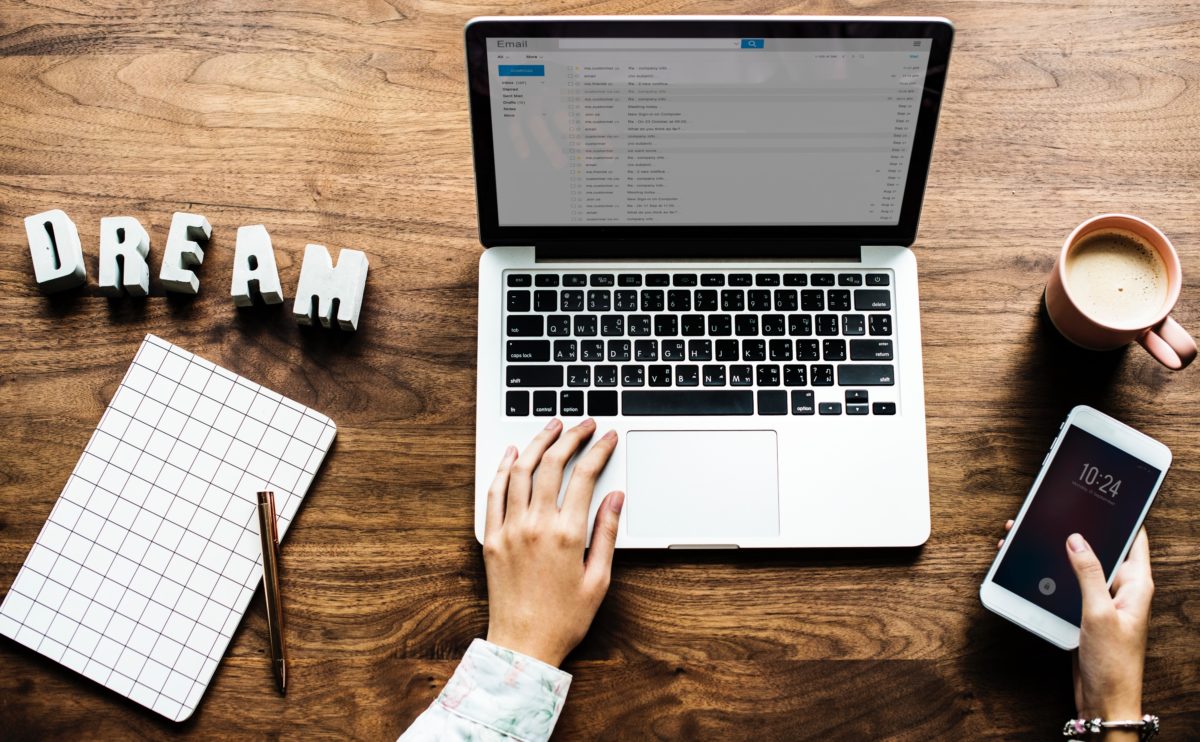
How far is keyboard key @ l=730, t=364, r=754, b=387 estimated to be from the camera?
Answer: 0.92 m

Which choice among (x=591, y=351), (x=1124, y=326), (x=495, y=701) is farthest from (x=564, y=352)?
(x=1124, y=326)

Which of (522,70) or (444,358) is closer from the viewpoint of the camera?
(522,70)

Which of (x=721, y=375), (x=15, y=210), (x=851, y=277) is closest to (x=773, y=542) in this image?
(x=721, y=375)

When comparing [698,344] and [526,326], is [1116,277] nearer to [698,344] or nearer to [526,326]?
[698,344]

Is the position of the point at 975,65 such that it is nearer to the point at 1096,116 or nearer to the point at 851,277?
the point at 1096,116

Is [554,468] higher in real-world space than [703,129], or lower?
lower

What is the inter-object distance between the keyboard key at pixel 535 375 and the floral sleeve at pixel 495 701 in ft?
0.85

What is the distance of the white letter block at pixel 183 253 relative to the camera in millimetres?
942

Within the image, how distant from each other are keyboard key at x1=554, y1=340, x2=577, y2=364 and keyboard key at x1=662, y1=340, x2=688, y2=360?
9 cm

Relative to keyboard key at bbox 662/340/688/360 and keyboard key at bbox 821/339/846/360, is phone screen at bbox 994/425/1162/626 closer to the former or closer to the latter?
keyboard key at bbox 821/339/846/360

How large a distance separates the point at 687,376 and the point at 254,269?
1.56ft

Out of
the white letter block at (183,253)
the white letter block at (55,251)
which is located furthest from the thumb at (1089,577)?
the white letter block at (55,251)

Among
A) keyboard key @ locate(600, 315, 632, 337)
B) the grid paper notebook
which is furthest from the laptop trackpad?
the grid paper notebook

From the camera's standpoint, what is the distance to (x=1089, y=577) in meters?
0.86
